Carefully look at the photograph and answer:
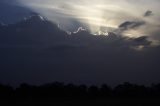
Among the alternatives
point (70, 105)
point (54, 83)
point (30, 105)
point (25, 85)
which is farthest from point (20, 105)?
point (54, 83)

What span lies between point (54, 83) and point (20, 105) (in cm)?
4522

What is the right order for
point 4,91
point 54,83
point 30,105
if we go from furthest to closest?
point 54,83, point 4,91, point 30,105

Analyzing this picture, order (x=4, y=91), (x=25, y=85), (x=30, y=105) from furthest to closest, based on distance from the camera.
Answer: (x=25, y=85) < (x=4, y=91) < (x=30, y=105)

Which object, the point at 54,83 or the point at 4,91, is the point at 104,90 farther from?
the point at 4,91

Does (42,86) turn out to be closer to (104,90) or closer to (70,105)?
(104,90)

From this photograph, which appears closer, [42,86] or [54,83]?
[42,86]

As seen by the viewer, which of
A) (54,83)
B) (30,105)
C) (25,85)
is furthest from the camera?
(54,83)

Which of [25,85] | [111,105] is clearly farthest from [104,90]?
[111,105]

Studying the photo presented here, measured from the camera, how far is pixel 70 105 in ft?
187

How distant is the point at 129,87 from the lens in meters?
99.6

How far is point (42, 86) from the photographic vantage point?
95.1 meters

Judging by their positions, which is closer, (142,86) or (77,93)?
(77,93)

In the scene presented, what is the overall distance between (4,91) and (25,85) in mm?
7611

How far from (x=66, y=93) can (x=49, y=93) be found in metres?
3.55
